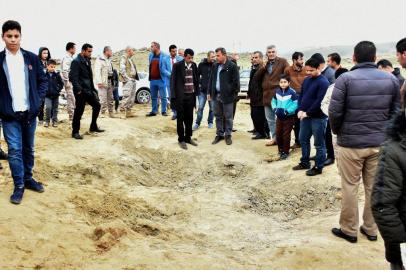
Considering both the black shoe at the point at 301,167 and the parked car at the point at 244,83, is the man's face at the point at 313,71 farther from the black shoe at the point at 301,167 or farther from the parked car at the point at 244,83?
the parked car at the point at 244,83

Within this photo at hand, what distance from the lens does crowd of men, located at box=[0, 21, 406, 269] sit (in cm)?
257

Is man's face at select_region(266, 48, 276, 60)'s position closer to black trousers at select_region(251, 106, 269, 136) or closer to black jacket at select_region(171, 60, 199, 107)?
black trousers at select_region(251, 106, 269, 136)

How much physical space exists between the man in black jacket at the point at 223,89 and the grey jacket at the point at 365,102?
500 centimetres

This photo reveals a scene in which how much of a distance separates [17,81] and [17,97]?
199mm

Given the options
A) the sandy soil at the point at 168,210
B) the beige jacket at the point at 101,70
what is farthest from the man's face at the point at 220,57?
the beige jacket at the point at 101,70

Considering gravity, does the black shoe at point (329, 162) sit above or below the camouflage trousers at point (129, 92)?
below

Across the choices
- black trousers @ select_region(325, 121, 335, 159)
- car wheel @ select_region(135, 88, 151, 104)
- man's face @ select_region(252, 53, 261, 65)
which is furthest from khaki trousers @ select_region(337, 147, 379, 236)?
car wheel @ select_region(135, 88, 151, 104)

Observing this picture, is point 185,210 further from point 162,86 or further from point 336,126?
point 162,86

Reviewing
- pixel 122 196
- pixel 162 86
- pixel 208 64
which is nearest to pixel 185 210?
pixel 122 196

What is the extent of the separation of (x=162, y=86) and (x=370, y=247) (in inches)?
335

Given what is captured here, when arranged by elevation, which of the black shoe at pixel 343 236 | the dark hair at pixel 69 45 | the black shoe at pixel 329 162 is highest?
the dark hair at pixel 69 45

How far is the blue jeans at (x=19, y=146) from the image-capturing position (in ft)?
16.0

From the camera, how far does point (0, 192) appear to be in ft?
17.2

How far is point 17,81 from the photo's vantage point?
4.93 metres
